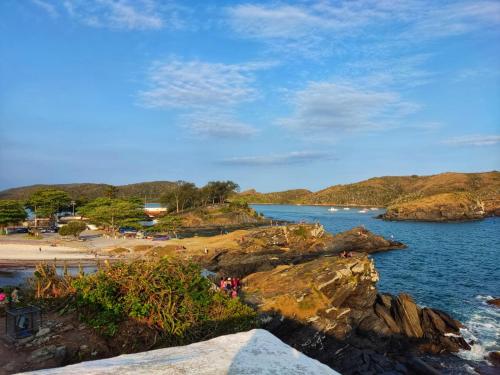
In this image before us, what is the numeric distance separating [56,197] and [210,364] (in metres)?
89.0

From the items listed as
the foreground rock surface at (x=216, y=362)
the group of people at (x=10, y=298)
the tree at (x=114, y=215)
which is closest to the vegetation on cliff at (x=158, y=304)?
the group of people at (x=10, y=298)

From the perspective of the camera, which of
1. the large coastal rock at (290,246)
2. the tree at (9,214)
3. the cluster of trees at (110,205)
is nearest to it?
the large coastal rock at (290,246)

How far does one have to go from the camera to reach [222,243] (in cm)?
5175

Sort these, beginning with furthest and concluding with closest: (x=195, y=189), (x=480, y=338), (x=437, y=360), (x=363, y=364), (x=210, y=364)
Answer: (x=195, y=189) < (x=480, y=338) < (x=437, y=360) < (x=363, y=364) < (x=210, y=364)

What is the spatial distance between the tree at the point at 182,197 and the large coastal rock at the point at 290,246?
7868cm

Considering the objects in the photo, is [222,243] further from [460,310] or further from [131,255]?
[460,310]

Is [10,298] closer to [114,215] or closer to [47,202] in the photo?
[114,215]

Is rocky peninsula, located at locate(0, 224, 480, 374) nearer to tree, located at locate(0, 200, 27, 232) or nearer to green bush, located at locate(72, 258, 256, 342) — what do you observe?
green bush, located at locate(72, 258, 256, 342)

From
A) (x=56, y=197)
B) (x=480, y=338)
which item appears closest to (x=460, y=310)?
(x=480, y=338)

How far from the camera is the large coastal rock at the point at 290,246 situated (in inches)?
1684

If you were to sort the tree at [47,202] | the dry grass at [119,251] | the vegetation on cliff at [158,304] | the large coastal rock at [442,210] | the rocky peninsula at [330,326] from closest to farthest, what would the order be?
the rocky peninsula at [330,326], the vegetation on cliff at [158,304], the dry grass at [119,251], the tree at [47,202], the large coastal rock at [442,210]

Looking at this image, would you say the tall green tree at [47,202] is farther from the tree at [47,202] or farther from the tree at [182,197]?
the tree at [182,197]

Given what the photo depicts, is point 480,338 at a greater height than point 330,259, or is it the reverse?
point 330,259

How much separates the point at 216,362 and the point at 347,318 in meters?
17.4
